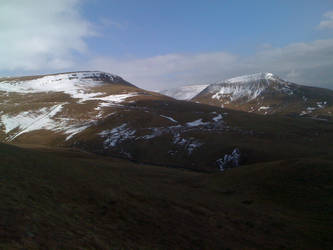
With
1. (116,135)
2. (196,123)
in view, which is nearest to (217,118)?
(196,123)

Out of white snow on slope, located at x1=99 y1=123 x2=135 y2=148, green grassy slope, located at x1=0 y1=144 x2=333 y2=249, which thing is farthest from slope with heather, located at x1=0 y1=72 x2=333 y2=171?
green grassy slope, located at x1=0 y1=144 x2=333 y2=249

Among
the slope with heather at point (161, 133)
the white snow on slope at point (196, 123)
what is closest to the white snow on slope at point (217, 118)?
the slope with heather at point (161, 133)

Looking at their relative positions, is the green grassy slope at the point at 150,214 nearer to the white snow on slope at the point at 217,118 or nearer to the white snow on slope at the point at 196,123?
the white snow on slope at the point at 196,123

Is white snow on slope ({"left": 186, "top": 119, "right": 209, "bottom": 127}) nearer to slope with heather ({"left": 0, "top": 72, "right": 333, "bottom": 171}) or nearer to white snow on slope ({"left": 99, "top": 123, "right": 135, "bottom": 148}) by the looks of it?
slope with heather ({"left": 0, "top": 72, "right": 333, "bottom": 171})

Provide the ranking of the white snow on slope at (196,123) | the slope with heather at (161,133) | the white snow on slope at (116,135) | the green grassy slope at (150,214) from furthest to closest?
the white snow on slope at (196,123) < the white snow on slope at (116,135) < the slope with heather at (161,133) < the green grassy slope at (150,214)

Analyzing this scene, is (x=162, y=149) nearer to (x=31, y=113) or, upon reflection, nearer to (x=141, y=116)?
(x=141, y=116)

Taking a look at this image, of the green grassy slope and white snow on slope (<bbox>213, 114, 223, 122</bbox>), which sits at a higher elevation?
white snow on slope (<bbox>213, 114, 223, 122</bbox>)

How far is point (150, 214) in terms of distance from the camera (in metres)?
18.9

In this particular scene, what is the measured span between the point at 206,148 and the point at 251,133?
33334 millimetres

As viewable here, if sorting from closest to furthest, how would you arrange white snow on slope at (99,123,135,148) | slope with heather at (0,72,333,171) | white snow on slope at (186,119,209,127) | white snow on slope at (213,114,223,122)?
slope with heather at (0,72,333,171), white snow on slope at (99,123,135,148), white snow on slope at (186,119,209,127), white snow on slope at (213,114,223,122)

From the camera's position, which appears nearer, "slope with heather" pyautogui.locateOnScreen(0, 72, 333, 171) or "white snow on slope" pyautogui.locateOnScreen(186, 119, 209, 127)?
"slope with heather" pyautogui.locateOnScreen(0, 72, 333, 171)

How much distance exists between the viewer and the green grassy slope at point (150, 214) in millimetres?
12570

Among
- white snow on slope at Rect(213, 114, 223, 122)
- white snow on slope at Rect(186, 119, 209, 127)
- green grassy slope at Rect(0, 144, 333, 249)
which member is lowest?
green grassy slope at Rect(0, 144, 333, 249)

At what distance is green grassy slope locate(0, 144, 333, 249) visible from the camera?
41.2ft
